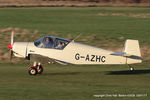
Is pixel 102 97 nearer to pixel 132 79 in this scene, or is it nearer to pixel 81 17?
pixel 132 79

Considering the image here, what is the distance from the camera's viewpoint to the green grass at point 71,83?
513 inches

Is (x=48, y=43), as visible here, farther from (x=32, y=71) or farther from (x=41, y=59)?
(x=32, y=71)

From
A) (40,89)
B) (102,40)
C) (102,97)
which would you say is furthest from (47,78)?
(102,40)

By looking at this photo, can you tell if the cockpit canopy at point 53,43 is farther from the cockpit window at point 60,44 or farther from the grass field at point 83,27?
the grass field at point 83,27

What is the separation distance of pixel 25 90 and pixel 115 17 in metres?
43.6

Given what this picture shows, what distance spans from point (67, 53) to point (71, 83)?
6.83 feet

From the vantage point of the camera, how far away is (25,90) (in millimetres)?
13711

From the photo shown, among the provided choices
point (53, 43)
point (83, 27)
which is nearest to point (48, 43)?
point (53, 43)

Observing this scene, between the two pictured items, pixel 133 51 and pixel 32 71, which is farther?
pixel 32 71

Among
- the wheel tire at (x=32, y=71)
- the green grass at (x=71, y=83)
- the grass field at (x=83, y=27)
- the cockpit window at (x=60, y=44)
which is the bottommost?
the green grass at (x=71, y=83)

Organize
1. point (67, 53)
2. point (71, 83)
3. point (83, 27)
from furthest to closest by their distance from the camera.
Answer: point (83, 27)
point (67, 53)
point (71, 83)

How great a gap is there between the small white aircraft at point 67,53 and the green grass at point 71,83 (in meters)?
0.67

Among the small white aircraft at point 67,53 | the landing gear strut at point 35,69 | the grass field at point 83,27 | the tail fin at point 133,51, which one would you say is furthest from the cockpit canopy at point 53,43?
the grass field at point 83,27

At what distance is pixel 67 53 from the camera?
671 inches
